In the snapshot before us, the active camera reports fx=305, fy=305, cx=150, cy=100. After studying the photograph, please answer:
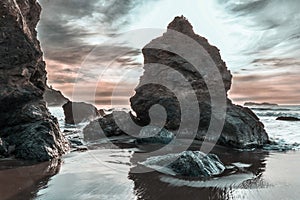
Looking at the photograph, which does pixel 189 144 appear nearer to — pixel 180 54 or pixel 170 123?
pixel 170 123

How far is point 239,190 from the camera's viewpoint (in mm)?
6602

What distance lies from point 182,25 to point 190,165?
14.9 meters

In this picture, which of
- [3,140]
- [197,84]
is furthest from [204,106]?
[3,140]

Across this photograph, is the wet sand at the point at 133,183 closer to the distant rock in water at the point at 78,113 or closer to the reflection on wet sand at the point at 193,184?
the reflection on wet sand at the point at 193,184

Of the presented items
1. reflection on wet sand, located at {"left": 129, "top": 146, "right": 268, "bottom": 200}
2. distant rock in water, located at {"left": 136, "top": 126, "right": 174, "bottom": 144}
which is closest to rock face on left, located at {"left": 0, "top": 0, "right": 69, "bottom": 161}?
reflection on wet sand, located at {"left": 129, "top": 146, "right": 268, "bottom": 200}

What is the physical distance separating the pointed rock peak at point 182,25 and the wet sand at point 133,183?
1317cm

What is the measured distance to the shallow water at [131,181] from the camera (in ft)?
20.2

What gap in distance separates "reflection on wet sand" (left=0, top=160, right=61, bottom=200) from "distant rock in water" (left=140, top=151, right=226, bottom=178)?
295 cm

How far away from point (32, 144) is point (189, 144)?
7138 millimetres

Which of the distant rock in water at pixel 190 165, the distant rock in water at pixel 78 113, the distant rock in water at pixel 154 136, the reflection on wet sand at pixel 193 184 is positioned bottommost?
the reflection on wet sand at pixel 193 184

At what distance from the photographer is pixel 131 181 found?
285 inches

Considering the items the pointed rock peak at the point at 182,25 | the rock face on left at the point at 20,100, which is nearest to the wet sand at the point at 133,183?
the rock face on left at the point at 20,100

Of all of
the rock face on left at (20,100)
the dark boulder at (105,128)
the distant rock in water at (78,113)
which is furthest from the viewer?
the distant rock in water at (78,113)

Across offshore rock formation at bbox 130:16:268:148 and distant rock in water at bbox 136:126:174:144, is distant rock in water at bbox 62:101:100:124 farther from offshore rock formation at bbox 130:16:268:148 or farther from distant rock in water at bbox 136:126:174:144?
distant rock in water at bbox 136:126:174:144
